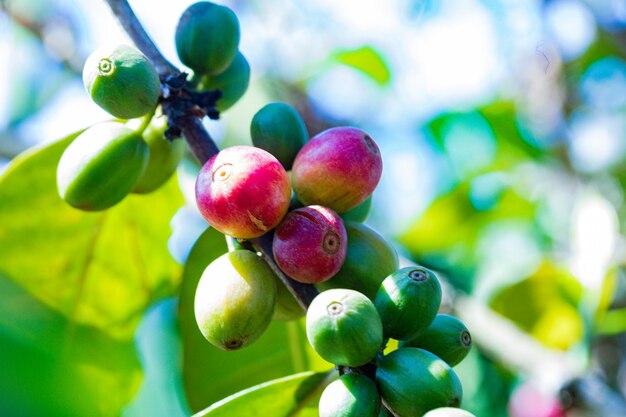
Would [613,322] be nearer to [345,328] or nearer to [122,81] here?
[345,328]

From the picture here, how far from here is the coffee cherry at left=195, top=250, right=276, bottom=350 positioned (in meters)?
1.21

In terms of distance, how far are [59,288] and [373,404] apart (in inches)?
48.6

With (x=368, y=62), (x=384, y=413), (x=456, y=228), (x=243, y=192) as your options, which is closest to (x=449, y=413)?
(x=384, y=413)

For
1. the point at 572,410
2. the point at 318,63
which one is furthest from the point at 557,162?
the point at 572,410

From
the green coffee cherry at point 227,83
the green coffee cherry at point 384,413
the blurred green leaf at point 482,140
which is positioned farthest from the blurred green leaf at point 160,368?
the blurred green leaf at point 482,140

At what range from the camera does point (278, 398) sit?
1.46 m

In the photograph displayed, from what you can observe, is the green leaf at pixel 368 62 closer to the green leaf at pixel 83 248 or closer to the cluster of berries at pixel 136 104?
the green leaf at pixel 83 248

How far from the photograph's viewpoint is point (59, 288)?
2.01 metres

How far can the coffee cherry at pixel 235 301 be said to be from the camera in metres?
1.21

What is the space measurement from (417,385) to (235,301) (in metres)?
0.34

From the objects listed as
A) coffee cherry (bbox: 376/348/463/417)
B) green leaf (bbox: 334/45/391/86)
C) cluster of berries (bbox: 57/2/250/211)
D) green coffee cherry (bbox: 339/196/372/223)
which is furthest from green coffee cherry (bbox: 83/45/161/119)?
green leaf (bbox: 334/45/391/86)

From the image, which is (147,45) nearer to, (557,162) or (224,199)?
(224,199)

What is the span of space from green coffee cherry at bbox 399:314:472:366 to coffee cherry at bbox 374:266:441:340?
0.08ft

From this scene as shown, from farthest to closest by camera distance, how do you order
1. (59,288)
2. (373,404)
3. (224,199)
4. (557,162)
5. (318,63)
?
(318,63)
(557,162)
(59,288)
(224,199)
(373,404)
